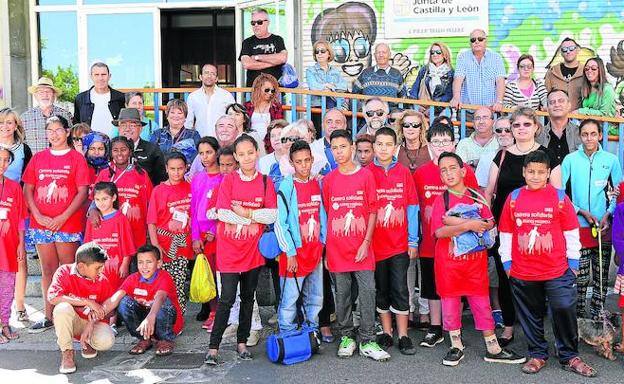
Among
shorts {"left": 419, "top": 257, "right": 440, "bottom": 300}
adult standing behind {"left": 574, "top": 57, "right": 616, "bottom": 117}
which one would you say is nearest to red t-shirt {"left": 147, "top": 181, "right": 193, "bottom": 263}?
shorts {"left": 419, "top": 257, "right": 440, "bottom": 300}

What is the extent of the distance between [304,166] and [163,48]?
796cm

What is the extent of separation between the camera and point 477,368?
4.66 meters

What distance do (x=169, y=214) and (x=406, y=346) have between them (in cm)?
220

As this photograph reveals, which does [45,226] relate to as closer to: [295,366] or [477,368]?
[295,366]

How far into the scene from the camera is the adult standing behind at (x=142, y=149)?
6215 millimetres

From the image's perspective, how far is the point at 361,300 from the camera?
495 centimetres

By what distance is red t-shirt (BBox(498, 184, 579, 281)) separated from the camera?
457cm

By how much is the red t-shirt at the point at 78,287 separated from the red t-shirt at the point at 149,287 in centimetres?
14

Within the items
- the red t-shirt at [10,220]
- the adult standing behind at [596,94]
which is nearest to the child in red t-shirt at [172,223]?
the red t-shirt at [10,220]

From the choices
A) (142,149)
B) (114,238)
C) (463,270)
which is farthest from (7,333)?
(463,270)

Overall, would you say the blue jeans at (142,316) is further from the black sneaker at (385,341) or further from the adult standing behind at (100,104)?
the adult standing behind at (100,104)

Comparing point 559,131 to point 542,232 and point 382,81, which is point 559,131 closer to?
point 542,232

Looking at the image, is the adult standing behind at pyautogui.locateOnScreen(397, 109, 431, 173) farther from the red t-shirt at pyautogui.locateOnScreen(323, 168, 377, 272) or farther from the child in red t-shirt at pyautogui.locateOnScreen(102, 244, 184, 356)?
the child in red t-shirt at pyautogui.locateOnScreen(102, 244, 184, 356)

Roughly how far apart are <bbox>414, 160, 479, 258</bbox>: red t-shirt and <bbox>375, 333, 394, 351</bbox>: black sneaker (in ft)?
2.24
